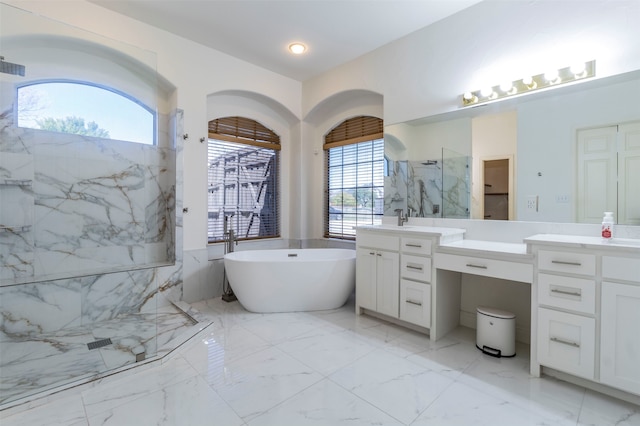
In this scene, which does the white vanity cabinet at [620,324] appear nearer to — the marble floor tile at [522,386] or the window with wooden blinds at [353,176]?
the marble floor tile at [522,386]

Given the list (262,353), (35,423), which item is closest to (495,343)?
(262,353)

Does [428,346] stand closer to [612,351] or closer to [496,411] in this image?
[496,411]

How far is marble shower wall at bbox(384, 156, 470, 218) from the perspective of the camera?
111 inches

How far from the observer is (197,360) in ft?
7.15

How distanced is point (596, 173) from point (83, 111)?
4.15 meters

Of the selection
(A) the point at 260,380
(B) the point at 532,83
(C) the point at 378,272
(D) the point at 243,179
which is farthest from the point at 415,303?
(D) the point at 243,179

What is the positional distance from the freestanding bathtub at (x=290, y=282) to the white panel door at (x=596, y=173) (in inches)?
76.8

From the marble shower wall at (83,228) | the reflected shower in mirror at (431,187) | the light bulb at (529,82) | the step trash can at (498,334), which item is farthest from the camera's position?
the reflected shower in mirror at (431,187)

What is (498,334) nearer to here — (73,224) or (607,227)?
(607,227)

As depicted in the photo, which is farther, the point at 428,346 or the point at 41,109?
the point at 41,109

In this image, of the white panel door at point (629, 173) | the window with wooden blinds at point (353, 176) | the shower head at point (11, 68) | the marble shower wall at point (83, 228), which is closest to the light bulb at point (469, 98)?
the white panel door at point (629, 173)

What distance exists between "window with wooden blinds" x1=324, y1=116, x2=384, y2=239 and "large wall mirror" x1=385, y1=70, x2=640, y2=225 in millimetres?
713

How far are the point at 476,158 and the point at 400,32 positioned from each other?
1.52 metres

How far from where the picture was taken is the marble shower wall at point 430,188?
9.21ft
